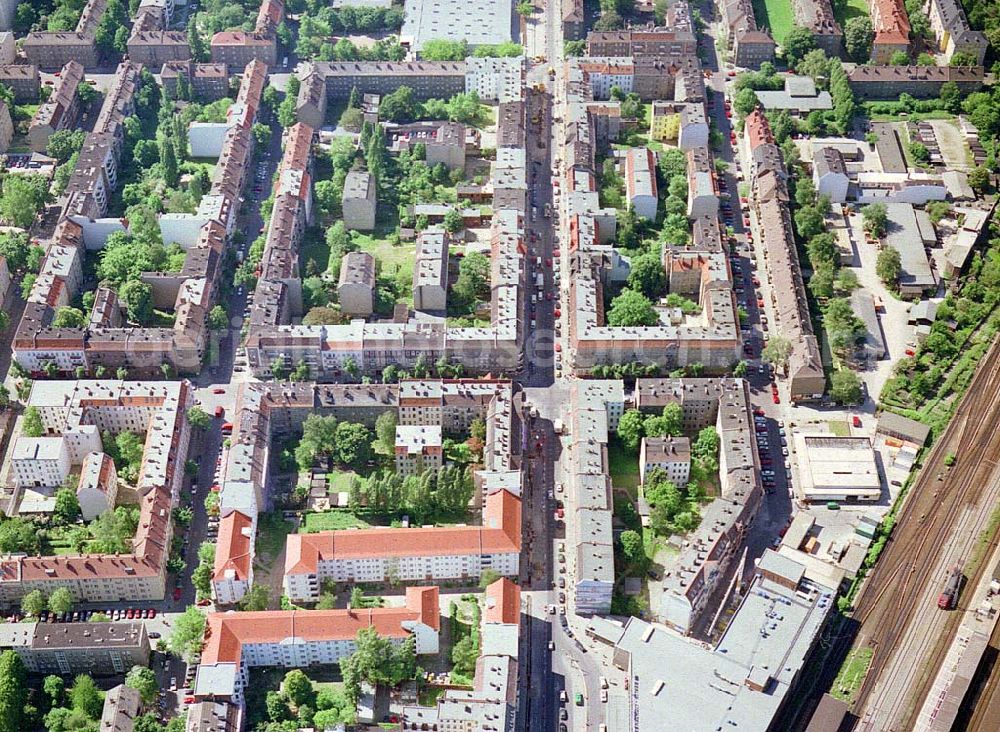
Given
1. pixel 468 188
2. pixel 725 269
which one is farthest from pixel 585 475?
pixel 468 188

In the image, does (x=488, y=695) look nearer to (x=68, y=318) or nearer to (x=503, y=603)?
(x=503, y=603)

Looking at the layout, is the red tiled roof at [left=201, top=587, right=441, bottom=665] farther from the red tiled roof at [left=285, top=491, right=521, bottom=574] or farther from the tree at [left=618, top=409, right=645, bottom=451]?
the tree at [left=618, top=409, right=645, bottom=451]

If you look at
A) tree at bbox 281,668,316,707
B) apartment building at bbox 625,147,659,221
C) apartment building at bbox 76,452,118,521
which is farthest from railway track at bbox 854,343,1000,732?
apartment building at bbox 76,452,118,521

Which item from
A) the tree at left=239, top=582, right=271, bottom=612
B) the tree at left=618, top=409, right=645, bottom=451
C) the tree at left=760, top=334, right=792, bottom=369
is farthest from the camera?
the tree at left=760, top=334, right=792, bottom=369

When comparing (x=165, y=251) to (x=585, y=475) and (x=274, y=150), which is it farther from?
(x=585, y=475)

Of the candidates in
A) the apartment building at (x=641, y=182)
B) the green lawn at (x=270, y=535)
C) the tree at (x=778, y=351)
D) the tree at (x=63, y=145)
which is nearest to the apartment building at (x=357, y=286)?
the green lawn at (x=270, y=535)
